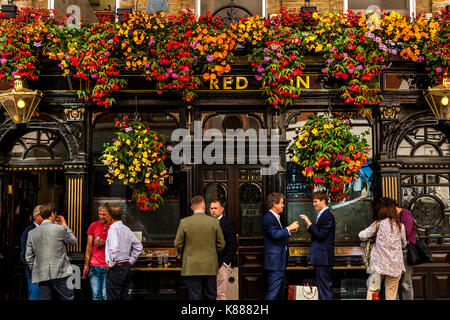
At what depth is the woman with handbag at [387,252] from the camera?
24.7 ft

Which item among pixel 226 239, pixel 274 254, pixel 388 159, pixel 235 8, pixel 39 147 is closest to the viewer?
pixel 274 254

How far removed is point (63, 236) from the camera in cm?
708

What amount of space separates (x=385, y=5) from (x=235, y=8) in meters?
A: 3.04

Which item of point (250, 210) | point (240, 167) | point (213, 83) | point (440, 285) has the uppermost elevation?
point (213, 83)

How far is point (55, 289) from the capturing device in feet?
23.2

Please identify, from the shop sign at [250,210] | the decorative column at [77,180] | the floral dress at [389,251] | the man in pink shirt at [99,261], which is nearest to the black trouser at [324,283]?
the floral dress at [389,251]

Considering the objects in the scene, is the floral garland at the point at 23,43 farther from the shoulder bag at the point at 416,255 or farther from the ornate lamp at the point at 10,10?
the shoulder bag at the point at 416,255

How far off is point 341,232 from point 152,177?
367cm

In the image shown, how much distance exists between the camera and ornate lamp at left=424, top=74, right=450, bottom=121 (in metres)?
8.85

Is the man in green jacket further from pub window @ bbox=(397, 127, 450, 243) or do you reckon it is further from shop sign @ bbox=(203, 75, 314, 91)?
pub window @ bbox=(397, 127, 450, 243)

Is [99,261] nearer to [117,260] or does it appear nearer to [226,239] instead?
[117,260]

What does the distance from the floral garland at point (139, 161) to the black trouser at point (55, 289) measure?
226cm

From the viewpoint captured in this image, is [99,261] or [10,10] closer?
[99,261]

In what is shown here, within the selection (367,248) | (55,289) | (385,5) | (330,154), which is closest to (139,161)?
(55,289)
